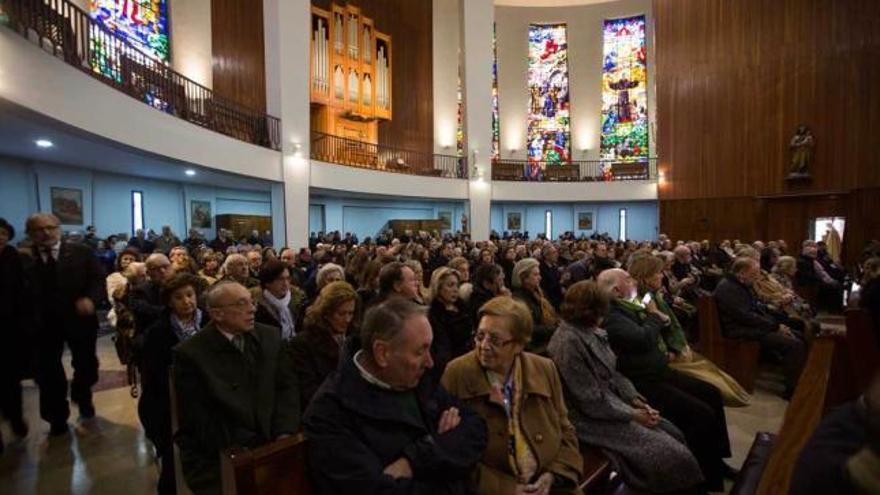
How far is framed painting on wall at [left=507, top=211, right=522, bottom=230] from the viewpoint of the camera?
21156 millimetres

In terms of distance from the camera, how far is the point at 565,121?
72.0 feet

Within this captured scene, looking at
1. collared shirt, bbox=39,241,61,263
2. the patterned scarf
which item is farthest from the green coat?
collared shirt, bbox=39,241,61,263

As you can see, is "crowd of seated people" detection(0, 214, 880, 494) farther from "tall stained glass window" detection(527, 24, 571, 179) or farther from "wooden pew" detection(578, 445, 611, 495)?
"tall stained glass window" detection(527, 24, 571, 179)

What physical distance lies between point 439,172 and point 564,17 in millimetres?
10847

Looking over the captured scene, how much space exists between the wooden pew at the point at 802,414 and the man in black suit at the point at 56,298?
13.6ft

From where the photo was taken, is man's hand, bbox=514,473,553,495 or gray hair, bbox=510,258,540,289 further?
gray hair, bbox=510,258,540,289

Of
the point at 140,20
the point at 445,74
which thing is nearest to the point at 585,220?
the point at 445,74

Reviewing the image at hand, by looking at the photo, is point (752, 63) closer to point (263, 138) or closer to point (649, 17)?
point (649, 17)

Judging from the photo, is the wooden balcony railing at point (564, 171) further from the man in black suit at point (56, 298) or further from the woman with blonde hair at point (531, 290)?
the man in black suit at point (56, 298)

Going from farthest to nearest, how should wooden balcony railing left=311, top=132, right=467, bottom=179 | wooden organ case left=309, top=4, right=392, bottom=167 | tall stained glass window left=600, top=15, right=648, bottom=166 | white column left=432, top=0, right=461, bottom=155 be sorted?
tall stained glass window left=600, top=15, right=648, bottom=166 → white column left=432, top=0, right=461, bottom=155 → wooden organ case left=309, top=4, right=392, bottom=167 → wooden balcony railing left=311, top=132, right=467, bottom=179

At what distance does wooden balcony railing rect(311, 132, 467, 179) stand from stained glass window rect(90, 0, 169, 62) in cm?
425

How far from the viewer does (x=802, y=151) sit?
13.1 metres

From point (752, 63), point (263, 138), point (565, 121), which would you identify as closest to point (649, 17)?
point (565, 121)

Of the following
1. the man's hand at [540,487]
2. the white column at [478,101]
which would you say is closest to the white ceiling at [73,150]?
the man's hand at [540,487]
